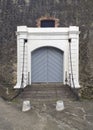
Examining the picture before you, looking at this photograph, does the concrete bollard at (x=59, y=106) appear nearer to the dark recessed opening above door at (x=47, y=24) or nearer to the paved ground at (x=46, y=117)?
the paved ground at (x=46, y=117)

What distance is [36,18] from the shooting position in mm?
16531

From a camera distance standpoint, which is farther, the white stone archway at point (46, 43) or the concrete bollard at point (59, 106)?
the white stone archway at point (46, 43)

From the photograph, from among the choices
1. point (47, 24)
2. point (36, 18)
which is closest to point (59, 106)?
point (47, 24)

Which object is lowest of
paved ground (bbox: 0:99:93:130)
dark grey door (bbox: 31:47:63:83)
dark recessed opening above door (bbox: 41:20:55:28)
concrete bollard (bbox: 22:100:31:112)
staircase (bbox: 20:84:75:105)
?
paved ground (bbox: 0:99:93:130)

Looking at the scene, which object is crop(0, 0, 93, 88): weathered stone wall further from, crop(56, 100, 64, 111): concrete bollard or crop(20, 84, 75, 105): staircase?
crop(56, 100, 64, 111): concrete bollard

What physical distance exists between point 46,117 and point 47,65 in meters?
5.85

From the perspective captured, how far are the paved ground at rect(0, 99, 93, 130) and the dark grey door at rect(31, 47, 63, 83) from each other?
3.88 metres

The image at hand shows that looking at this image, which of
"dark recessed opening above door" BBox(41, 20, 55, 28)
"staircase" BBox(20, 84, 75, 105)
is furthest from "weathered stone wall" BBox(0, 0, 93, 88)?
"staircase" BBox(20, 84, 75, 105)

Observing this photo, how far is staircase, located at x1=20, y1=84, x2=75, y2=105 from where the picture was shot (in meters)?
12.9

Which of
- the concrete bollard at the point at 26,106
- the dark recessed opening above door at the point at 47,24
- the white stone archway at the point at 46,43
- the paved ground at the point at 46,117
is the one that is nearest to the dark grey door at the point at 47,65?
the white stone archway at the point at 46,43

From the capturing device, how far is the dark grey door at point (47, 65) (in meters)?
16.1

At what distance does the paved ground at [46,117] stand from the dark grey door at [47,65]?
12.7 feet

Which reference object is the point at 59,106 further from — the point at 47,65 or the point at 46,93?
the point at 47,65

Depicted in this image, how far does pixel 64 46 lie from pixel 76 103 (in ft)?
14.0
